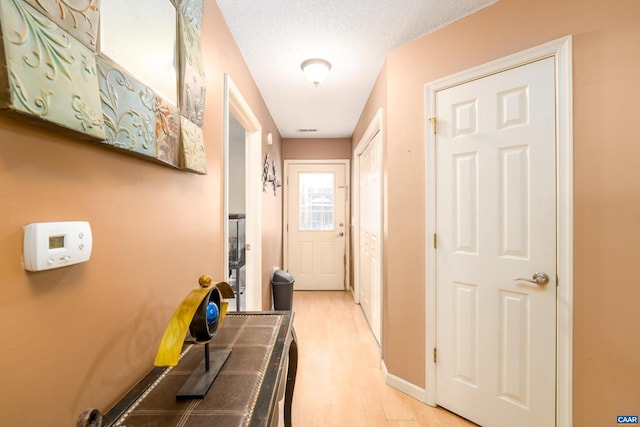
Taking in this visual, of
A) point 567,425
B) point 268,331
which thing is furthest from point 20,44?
point 567,425

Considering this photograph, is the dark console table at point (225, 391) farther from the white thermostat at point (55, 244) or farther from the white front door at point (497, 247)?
the white front door at point (497, 247)

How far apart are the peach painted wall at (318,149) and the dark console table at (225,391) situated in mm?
3678

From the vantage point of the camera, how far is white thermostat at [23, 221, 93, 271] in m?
0.53

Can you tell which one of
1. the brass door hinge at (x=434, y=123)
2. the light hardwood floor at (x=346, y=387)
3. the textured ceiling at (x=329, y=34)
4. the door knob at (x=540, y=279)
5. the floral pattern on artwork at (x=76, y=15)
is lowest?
the light hardwood floor at (x=346, y=387)

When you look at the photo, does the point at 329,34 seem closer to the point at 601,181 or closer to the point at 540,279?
the point at 601,181

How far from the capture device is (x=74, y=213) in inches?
25.1

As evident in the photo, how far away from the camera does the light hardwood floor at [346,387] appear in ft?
5.61

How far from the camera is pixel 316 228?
4559 mm

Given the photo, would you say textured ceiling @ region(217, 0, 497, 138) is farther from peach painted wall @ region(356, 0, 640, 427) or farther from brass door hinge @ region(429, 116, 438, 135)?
brass door hinge @ region(429, 116, 438, 135)

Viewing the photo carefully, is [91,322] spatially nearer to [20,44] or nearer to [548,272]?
[20,44]

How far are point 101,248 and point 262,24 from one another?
1.69m

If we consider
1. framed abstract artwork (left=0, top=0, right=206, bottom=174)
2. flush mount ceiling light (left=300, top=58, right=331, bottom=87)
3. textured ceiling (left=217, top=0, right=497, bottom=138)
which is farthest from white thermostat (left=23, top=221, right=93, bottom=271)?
flush mount ceiling light (left=300, top=58, right=331, bottom=87)

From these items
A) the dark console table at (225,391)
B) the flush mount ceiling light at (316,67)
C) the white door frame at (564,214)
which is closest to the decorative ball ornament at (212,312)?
the dark console table at (225,391)

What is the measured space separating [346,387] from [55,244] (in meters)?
2.04
